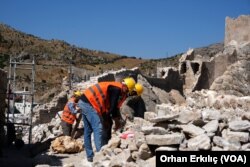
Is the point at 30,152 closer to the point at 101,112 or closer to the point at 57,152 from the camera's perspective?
the point at 57,152

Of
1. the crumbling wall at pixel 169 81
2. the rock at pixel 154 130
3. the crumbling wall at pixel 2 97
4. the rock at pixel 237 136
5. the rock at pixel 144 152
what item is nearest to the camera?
the rock at pixel 237 136

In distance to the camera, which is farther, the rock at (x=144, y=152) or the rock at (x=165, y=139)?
the rock at (x=144, y=152)

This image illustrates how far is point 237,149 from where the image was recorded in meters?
6.07

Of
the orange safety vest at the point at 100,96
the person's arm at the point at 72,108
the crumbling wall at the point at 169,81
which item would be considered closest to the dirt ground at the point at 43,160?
the orange safety vest at the point at 100,96

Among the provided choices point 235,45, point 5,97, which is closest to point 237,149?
point 5,97

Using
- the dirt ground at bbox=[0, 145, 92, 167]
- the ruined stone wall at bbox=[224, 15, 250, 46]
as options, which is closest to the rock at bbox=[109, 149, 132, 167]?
the dirt ground at bbox=[0, 145, 92, 167]

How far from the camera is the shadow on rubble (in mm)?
8758

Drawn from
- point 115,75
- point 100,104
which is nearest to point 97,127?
point 100,104

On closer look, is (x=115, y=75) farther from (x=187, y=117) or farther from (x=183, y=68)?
(x=187, y=117)

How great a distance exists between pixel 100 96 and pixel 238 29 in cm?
1679

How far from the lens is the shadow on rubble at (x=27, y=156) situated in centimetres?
876

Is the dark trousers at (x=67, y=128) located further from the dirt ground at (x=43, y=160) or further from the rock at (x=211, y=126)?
the rock at (x=211, y=126)

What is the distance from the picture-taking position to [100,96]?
7781mm

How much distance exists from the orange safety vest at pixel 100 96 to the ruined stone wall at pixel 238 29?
1601cm
